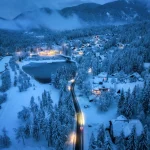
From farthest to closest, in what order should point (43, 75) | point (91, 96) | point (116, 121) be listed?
point (43, 75) → point (91, 96) → point (116, 121)

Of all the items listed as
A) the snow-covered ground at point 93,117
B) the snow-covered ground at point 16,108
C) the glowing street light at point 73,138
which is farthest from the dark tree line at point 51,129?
the snow-covered ground at point 93,117

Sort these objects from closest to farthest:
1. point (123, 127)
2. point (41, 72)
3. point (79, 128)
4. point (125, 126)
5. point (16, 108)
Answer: point (125, 126) < point (123, 127) < point (79, 128) < point (16, 108) < point (41, 72)

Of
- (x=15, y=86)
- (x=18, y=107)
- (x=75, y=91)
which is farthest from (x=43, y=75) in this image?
(x=18, y=107)

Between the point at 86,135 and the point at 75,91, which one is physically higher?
the point at 75,91

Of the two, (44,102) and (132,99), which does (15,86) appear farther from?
(132,99)

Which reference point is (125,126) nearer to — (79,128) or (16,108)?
(79,128)

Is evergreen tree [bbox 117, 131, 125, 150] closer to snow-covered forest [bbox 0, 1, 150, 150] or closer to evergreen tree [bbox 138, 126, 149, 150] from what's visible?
snow-covered forest [bbox 0, 1, 150, 150]

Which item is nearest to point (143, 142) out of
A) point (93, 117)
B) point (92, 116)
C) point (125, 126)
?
point (125, 126)

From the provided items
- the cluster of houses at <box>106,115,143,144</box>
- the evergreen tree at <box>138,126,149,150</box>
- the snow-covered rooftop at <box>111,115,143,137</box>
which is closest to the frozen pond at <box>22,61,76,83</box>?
the cluster of houses at <box>106,115,143,144</box>

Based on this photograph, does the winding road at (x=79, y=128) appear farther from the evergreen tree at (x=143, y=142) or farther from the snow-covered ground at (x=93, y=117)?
the evergreen tree at (x=143, y=142)
